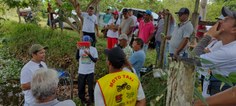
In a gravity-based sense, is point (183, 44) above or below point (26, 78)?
above

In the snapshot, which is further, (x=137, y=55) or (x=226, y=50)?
(x=137, y=55)

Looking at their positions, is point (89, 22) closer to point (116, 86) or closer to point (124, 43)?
point (124, 43)

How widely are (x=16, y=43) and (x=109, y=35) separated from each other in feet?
15.9

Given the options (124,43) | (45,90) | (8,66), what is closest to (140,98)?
(45,90)

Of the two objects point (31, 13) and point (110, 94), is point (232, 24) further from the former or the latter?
point (31, 13)

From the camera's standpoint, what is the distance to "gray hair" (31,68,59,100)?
2346 millimetres

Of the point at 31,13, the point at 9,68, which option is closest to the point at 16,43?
the point at 9,68

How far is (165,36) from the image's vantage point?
586 cm

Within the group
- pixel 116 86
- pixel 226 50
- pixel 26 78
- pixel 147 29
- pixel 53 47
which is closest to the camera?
pixel 226 50

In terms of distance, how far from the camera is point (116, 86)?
2.79m

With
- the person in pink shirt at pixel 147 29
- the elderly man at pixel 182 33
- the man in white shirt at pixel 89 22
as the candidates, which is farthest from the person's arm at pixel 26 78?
the man in white shirt at pixel 89 22

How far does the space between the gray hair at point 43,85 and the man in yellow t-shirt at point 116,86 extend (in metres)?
0.51

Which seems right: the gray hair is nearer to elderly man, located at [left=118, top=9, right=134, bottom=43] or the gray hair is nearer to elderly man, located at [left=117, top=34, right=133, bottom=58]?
elderly man, located at [left=117, top=34, right=133, bottom=58]

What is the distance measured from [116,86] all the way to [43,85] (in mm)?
746
